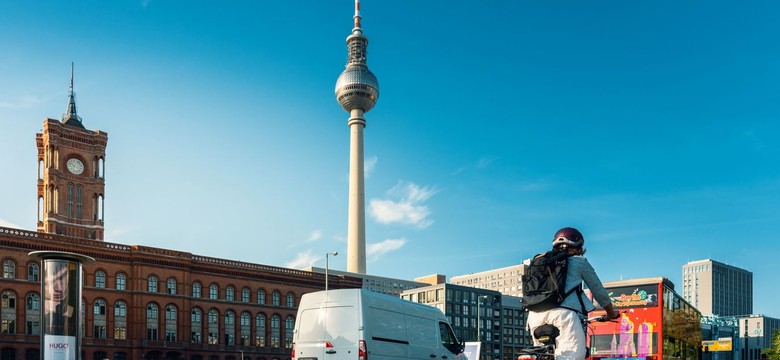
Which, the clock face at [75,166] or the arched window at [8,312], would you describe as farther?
the clock face at [75,166]

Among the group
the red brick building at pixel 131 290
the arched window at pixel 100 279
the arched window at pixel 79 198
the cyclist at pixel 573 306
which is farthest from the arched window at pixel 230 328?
the cyclist at pixel 573 306

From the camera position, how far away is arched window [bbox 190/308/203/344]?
79.9m

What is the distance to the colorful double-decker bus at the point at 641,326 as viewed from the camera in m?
22.2

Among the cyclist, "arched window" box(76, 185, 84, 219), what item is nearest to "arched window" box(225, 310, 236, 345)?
"arched window" box(76, 185, 84, 219)

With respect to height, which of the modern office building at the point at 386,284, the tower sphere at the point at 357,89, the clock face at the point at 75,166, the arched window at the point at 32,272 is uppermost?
the tower sphere at the point at 357,89

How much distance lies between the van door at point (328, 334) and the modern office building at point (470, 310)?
103 m

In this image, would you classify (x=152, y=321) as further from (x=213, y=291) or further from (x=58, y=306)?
(x=58, y=306)

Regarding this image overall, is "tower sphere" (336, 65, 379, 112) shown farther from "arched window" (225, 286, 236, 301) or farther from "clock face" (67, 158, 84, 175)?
"arched window" (225, 286, 236, 301)

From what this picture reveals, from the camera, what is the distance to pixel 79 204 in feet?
329

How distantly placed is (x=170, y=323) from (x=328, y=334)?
67014 mm

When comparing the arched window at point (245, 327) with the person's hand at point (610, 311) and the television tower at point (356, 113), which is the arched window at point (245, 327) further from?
the person's hand at point (610, 311)

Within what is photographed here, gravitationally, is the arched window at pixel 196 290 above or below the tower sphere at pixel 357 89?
below

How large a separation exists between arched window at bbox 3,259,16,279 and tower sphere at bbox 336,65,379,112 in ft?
270

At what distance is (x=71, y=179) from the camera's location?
9981 cm
